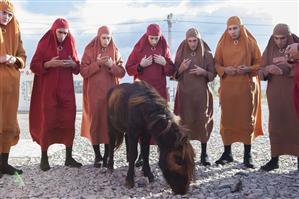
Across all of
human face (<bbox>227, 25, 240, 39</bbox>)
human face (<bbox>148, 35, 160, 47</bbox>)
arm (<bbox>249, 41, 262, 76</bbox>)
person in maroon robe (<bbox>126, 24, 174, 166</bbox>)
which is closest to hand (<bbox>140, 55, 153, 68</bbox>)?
person in maroon robe (<bbox>126, 24, 174, 166</bbox>)

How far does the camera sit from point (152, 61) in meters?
7.15

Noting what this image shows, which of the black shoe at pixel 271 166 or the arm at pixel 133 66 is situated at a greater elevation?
the arm at pixel 133 66

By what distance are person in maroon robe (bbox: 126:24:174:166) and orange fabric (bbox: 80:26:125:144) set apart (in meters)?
0.27

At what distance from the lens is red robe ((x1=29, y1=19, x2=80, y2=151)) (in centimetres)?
695

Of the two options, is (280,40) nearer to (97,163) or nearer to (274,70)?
(274,70)

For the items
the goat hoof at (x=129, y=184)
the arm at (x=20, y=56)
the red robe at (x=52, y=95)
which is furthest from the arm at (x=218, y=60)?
the arm at (x=20, y=56)

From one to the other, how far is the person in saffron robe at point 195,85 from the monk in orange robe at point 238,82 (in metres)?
0.24

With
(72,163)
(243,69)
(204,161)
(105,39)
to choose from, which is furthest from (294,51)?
(72,163)

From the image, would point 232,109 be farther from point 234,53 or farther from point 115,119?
point 115,119

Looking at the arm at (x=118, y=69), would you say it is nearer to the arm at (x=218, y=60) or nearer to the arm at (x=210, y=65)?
the arm at (x=210, y=65)

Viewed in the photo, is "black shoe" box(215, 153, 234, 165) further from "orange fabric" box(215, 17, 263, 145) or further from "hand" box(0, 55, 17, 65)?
"hand" box(0, 55, 17, 65)

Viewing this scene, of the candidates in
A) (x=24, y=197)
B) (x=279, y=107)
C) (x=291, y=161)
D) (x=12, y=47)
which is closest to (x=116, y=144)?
(x=24, y=197)

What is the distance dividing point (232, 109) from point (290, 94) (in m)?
0.99

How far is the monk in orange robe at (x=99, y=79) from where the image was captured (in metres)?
7.16
